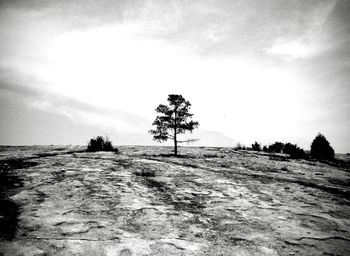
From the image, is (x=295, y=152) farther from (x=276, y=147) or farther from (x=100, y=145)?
(x=100, y=145)

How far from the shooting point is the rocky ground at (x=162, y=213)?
385cm

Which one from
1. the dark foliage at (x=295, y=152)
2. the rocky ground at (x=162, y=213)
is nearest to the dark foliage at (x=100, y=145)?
the rocky ground at (x=162, y=213)

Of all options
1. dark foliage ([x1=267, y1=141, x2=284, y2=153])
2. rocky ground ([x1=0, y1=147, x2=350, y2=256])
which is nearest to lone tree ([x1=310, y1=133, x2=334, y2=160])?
dark foliage ([x1=267, y1=141, x2=284, y2=153])

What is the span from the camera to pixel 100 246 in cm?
369

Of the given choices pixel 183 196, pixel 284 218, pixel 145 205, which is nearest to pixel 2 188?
pixel 145 205

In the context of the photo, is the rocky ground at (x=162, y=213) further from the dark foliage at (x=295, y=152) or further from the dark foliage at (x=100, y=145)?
the dark foliage at (x=295, y=152)

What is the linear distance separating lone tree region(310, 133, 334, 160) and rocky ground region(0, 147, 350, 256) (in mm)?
10873

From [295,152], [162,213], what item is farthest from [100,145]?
[295,152]

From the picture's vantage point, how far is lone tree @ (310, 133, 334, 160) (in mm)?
17845

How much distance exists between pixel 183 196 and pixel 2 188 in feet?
15.0

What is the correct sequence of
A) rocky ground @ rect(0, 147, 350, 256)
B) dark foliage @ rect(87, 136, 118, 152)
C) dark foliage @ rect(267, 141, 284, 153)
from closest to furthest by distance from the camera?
rocky ground @ rect(0, 147, 350, 256) → dark foliage @ rect(87, 136, 118, 152) → dark foliage @ rect(267, 141, 284, 153)

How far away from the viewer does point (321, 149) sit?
18.0 meters

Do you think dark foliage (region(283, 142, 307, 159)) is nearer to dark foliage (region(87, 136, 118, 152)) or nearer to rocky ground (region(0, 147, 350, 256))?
rocky ground (region(0, 147, 350, 256))

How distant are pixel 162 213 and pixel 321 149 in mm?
17178
